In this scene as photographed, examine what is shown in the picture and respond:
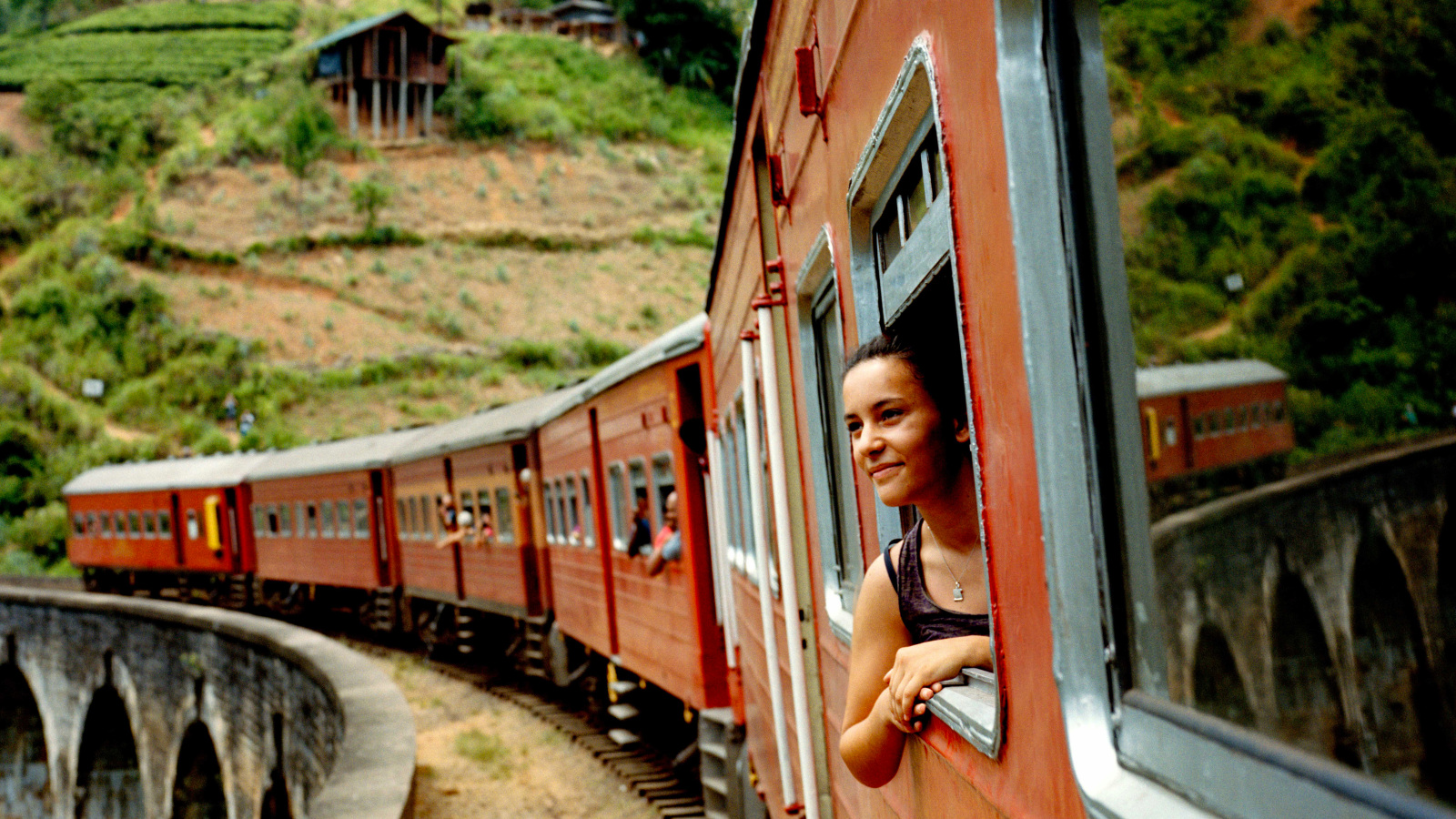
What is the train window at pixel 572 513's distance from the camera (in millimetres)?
12578

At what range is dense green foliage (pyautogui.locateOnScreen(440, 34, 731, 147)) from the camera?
2650 inches

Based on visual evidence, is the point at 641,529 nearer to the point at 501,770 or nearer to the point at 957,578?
the point at 501,770

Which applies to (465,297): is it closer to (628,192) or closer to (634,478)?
(628,192)

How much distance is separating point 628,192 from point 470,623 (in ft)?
159

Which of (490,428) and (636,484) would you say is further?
(490,428)

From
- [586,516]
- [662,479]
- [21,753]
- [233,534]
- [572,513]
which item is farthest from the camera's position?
[21,753]

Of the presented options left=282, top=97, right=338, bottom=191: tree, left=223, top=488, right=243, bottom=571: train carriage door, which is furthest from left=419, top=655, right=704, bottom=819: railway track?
left=282, top=97, right=338, bottom=191: tree

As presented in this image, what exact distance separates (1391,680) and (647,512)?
9.46m

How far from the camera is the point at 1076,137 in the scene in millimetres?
1172

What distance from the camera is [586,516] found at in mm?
12180

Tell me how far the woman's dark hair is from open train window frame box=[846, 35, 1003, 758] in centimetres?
5

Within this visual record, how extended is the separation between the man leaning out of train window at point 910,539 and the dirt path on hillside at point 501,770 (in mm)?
8079

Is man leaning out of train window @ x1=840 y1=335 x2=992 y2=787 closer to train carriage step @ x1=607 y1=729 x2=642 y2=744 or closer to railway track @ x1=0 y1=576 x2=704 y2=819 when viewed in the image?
railway track @ x1=0 y1=576 x2=704 y2=819

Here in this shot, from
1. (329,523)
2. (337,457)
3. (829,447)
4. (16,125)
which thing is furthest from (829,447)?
(16,125)
